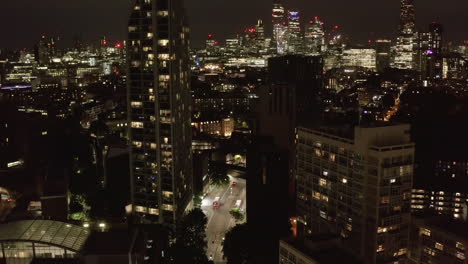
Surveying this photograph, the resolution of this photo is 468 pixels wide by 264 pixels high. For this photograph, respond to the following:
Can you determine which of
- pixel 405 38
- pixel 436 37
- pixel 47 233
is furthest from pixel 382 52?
pixel 47 233

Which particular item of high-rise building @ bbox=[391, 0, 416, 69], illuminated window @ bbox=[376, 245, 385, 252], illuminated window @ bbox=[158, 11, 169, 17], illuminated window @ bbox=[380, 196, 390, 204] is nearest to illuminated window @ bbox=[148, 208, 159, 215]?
illuminated window @ bbox=[158, 11, 169, 17]

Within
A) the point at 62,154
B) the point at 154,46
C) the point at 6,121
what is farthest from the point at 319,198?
the point at 6,121

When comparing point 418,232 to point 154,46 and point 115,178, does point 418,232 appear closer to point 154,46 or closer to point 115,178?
point 154,46

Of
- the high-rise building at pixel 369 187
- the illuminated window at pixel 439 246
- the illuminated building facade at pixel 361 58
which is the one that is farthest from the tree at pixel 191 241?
the illuminated building facade at pixel 361 58

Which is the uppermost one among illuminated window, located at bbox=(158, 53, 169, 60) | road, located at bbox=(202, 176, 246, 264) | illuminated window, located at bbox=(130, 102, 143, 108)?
illuminated window, located at bbox=(158, 53, 169, 60)

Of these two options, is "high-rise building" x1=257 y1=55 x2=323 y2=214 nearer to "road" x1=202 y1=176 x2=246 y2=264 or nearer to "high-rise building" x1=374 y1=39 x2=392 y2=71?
"road" x1=202 y1=176 x2=246 y2=264

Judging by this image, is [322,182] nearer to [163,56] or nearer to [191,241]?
[191,241]
